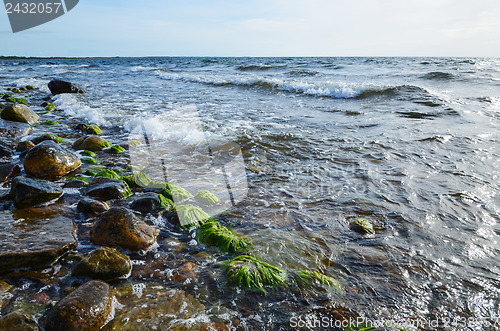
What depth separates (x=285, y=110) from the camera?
10016mm

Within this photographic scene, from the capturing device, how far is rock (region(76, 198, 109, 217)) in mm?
3252

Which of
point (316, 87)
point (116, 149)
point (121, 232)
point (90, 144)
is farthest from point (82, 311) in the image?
point (316, 87)

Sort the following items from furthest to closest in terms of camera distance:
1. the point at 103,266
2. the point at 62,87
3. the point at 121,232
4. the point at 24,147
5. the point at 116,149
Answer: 1. the point at 62,87
2. the point at 116,149
3. the point at 24,147
4. the point at 121,232
5. the point at 103,266

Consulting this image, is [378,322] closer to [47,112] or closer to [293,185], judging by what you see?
[293,185]

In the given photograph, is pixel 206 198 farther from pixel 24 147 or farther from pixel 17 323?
pixel 24 147

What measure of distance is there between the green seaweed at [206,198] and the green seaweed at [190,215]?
298 mm

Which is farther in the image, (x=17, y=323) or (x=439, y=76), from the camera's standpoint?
(x=439, y=76)

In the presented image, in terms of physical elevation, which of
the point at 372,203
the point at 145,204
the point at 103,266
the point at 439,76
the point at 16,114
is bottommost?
the point at 372,203

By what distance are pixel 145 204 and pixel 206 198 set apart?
743mm

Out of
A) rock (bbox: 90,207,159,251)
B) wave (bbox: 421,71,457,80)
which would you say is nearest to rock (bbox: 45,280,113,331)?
rock (bbox: 90,207,159,251)

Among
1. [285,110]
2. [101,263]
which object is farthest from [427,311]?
[285,110]

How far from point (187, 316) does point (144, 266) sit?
706 millimetres

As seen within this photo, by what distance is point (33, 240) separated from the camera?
8.24 ft

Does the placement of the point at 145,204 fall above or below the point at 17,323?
below
